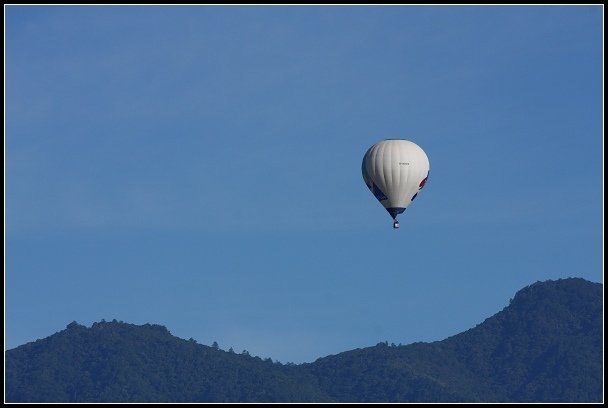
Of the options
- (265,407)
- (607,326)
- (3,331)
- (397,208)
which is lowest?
(3,331)

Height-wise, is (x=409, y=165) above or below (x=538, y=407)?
below

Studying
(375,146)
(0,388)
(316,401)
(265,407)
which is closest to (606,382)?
(316,401)

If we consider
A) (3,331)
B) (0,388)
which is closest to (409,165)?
(3,331)

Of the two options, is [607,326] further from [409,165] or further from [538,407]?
[409,165]

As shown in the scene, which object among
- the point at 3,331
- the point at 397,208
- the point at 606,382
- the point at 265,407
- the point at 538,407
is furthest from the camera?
the point at 606,382

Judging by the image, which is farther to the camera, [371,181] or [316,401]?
[316,401]

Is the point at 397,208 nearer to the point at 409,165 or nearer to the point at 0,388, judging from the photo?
the point at 409,165

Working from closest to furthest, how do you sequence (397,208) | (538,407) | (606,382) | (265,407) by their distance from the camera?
(397,208), (265,407), (538,407), (606,382)
